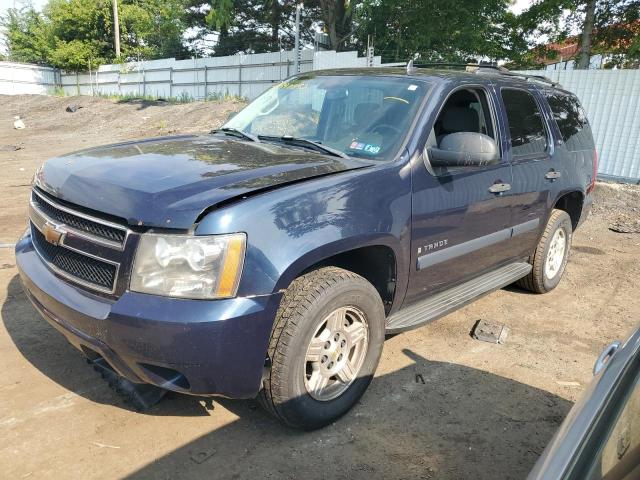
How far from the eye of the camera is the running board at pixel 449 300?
3.27 metres

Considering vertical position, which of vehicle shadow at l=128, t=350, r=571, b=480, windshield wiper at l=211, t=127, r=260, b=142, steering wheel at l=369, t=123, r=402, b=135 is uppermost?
steering wheel at l=369, t=123, r=402, b=135

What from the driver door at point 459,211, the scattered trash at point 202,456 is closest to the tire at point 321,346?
the scattered trash at point 202,456

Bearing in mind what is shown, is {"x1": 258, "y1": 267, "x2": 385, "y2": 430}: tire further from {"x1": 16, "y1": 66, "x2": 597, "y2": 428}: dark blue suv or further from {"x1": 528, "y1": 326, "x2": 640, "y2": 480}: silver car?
{"x1": 528, "y1": 326, "x2": 640, "y2": 480}: silver car

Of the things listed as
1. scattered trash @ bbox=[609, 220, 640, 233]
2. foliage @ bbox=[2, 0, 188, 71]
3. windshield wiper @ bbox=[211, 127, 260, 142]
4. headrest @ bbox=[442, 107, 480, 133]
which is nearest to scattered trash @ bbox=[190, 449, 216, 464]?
windshield wiper @ bbox=[211, 127, 260, 142]

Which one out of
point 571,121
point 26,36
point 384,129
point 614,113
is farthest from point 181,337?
point 26,36

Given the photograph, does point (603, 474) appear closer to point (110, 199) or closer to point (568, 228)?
point (110, 199)

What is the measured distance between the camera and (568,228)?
523cm

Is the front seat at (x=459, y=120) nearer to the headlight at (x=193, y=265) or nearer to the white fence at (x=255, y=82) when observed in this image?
the headlight at (x=193, y=265)

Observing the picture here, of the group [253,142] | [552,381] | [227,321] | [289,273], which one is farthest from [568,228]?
[227,321]

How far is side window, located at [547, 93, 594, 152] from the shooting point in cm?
488

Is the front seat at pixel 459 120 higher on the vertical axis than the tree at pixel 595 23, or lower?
lower

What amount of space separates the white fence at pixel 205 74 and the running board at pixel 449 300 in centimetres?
1209

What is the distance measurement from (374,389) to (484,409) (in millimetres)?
680

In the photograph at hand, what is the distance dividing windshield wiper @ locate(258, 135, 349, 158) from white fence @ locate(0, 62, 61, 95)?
144 feet
